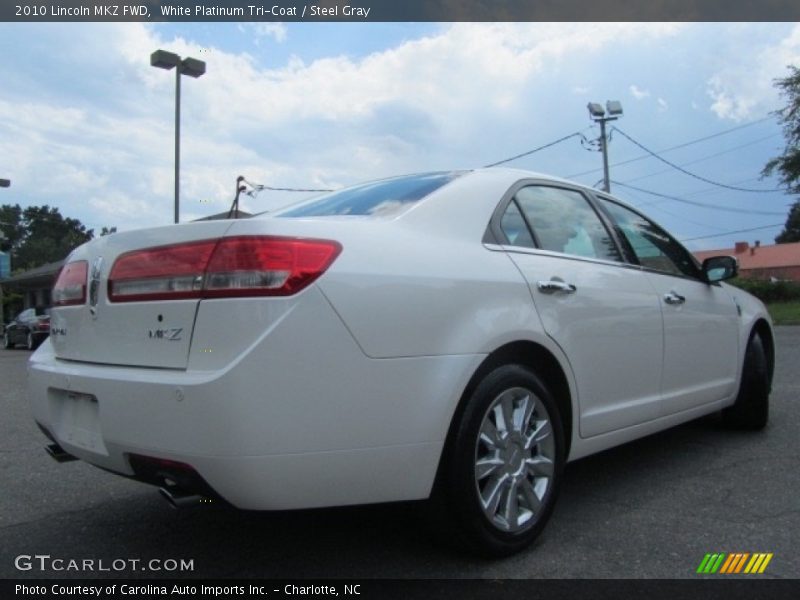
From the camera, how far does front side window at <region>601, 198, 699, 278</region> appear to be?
150 inches

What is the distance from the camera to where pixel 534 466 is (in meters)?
2.76

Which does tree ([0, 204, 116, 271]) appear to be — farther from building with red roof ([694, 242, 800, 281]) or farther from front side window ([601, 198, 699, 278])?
front side window ([601, 198, 699, 278])

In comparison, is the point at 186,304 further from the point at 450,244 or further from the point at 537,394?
the point at 537,394

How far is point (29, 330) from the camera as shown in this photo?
21469 millimetres

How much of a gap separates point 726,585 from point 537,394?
93cm

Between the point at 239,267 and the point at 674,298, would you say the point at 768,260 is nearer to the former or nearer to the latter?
the point at 674,298

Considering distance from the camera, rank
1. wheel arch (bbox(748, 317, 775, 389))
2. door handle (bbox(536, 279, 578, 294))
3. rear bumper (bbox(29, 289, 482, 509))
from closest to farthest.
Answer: rear bumper (bbox(29, 289, 482, 509))
door handle (bbox(536, 279, 578, 294))
wheel arch (bbox(748, 317, 775, 389))

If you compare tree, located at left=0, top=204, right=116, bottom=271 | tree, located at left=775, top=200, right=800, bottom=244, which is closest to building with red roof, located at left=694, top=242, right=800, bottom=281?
tree, located at left=775, top=200, right=800, bottom=244

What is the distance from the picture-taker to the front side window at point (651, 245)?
381 centimetres

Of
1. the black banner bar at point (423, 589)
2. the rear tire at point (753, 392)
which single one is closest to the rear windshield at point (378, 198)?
the black banner bar at point (423, 589)

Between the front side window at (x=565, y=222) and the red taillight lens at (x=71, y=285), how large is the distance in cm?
185

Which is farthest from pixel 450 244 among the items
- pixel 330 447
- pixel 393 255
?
pixel 330 447

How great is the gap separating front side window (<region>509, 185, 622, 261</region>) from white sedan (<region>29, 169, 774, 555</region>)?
0.02m

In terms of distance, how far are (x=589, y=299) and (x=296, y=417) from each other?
159 cm
